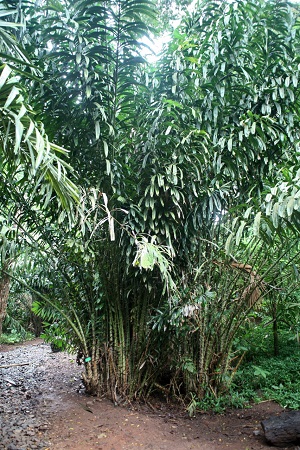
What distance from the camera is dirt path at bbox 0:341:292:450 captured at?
246cm

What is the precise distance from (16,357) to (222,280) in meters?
4.29

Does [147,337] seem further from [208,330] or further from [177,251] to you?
[177,251]

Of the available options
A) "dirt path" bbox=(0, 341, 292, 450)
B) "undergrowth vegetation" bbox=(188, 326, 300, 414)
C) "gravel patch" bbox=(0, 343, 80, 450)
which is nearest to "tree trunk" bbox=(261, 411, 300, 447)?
"dirt path" bbox=(0, 341, 292, 450)

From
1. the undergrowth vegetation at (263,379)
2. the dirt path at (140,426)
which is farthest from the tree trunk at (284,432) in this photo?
the undergrowth vegetation at (263,379)

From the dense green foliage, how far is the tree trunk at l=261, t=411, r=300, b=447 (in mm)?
660

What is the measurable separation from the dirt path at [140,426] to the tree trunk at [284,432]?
0.30 feet

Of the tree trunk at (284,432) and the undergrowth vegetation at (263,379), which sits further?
the undergrowth vegetation at (263,379)

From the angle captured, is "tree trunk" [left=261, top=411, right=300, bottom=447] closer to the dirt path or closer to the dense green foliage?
the dirt path

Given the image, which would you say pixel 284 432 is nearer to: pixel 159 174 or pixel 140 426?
pixel 140 426

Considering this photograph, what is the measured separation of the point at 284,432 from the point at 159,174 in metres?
1.90

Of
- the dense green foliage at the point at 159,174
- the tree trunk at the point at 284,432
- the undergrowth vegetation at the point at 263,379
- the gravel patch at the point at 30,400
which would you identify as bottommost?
the gravel patch at the point at 30,400

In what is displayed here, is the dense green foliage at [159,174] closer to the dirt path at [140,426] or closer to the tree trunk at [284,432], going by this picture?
the dirt path at [140,426]

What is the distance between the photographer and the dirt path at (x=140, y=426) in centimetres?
246

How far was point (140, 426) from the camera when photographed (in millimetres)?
2688
